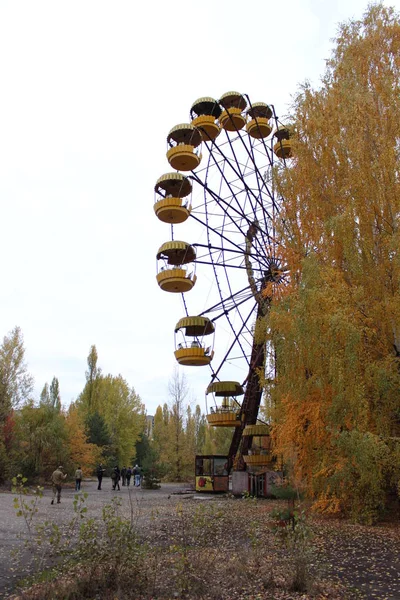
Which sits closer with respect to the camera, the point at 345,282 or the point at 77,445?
the point at 345,282

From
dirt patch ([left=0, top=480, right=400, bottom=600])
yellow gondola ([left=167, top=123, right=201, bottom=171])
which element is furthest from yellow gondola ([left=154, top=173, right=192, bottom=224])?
dirt patch ([left=0, top=480, right=400, bottom=600])

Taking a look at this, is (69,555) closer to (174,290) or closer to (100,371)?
(174,290)

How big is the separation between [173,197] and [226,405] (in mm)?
9751

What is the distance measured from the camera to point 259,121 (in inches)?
998

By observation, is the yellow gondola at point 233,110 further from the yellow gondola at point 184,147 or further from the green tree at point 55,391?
the green tree at point 55,391

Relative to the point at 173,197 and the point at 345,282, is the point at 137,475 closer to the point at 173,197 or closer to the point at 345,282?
the point at 173,197

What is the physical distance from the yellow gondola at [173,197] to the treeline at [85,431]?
13.3 m

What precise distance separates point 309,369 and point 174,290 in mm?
10536

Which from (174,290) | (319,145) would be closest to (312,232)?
(319,145)

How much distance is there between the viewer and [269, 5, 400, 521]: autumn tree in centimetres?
980

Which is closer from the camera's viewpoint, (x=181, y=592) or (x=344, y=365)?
(x=181, y=592)

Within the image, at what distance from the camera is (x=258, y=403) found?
76.0 ft

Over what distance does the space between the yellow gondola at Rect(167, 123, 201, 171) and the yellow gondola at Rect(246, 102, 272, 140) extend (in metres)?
4.58

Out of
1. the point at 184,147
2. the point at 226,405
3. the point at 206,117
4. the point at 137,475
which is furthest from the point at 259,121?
the point at 137,475
